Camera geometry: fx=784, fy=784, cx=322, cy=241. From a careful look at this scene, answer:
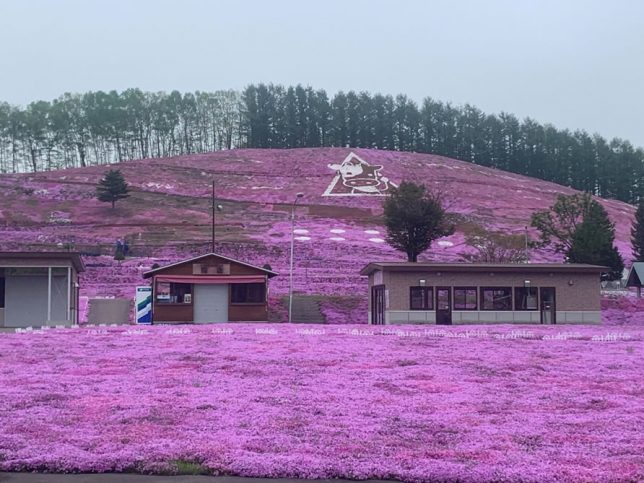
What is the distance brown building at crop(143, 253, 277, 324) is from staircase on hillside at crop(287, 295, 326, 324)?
5305mm

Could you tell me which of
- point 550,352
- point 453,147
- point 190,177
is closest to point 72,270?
point 550,352

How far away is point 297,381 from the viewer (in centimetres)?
1567

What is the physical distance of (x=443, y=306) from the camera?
129 ft

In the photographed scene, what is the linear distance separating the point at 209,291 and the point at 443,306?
39.6 feet

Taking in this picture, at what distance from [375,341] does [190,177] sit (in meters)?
95.9

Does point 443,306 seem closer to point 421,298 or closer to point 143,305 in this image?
point 421,298

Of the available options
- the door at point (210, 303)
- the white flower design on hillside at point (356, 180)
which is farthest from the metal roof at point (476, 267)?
the white flower design on hillside at point (356, 180)

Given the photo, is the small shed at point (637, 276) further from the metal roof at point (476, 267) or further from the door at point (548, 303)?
the door at point (548, 303)

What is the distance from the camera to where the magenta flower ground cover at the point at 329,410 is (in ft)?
28.0

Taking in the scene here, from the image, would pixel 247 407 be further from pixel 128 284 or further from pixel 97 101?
pixel 97 101

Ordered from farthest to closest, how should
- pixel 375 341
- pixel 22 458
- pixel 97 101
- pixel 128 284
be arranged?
pixel 97 101, pixel 128 284, pixel 375 341, pixel 22 458

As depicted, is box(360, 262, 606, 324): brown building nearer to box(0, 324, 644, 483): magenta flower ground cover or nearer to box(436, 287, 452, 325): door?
box(436, 287, 452, 325): door

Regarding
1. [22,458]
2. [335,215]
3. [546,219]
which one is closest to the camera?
[22,458]

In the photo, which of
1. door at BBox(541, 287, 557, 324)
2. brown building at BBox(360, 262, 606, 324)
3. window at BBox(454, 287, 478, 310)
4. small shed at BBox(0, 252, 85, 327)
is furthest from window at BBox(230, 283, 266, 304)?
door at BBox(541, 287, 557, 324)
